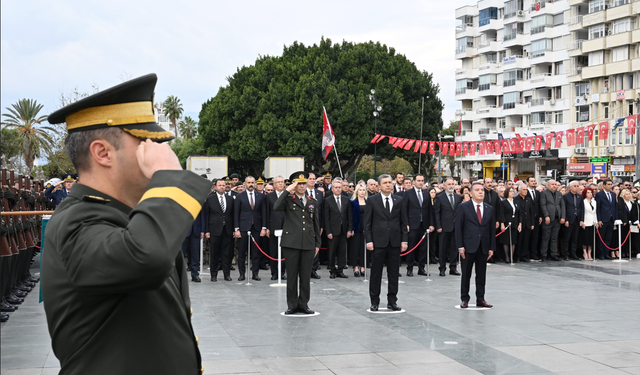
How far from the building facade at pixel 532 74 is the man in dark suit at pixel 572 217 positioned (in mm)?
36497

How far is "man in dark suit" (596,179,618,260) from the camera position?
64.4ft

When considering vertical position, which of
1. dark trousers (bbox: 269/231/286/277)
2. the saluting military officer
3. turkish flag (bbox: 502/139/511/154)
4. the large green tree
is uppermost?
the large green tree

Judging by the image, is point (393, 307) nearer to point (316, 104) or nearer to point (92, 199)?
point (92, 199)

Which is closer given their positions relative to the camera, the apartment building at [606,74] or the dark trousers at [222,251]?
the dark trousers at [222,251]

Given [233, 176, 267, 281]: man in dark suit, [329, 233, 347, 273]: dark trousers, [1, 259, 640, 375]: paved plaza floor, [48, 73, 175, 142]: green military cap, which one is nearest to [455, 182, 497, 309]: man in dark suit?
[1, 259, 640, 375]: paved plaza floor

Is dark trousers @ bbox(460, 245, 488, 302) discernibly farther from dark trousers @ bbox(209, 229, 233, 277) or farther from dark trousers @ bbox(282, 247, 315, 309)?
dark trousers @ bbox(209, 229, 233, 277)

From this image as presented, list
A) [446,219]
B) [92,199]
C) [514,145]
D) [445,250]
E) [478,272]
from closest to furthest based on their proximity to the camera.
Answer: [92,199]
[478,272]
[445,250]
[446,219]
[514,145]

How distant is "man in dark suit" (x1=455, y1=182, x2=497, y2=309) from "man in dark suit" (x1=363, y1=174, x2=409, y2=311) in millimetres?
1014

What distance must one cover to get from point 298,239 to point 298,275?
60 cm

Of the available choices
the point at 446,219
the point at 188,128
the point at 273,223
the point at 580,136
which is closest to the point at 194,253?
the point at 273,223

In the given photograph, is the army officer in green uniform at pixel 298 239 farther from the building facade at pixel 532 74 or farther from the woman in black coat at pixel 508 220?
the building facade at pixel 532 74

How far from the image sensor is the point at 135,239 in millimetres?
1635

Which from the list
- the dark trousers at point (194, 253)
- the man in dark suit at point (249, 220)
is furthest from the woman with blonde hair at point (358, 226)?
the dark trousers at point (194, 253)

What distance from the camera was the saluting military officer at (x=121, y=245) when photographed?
167cm
